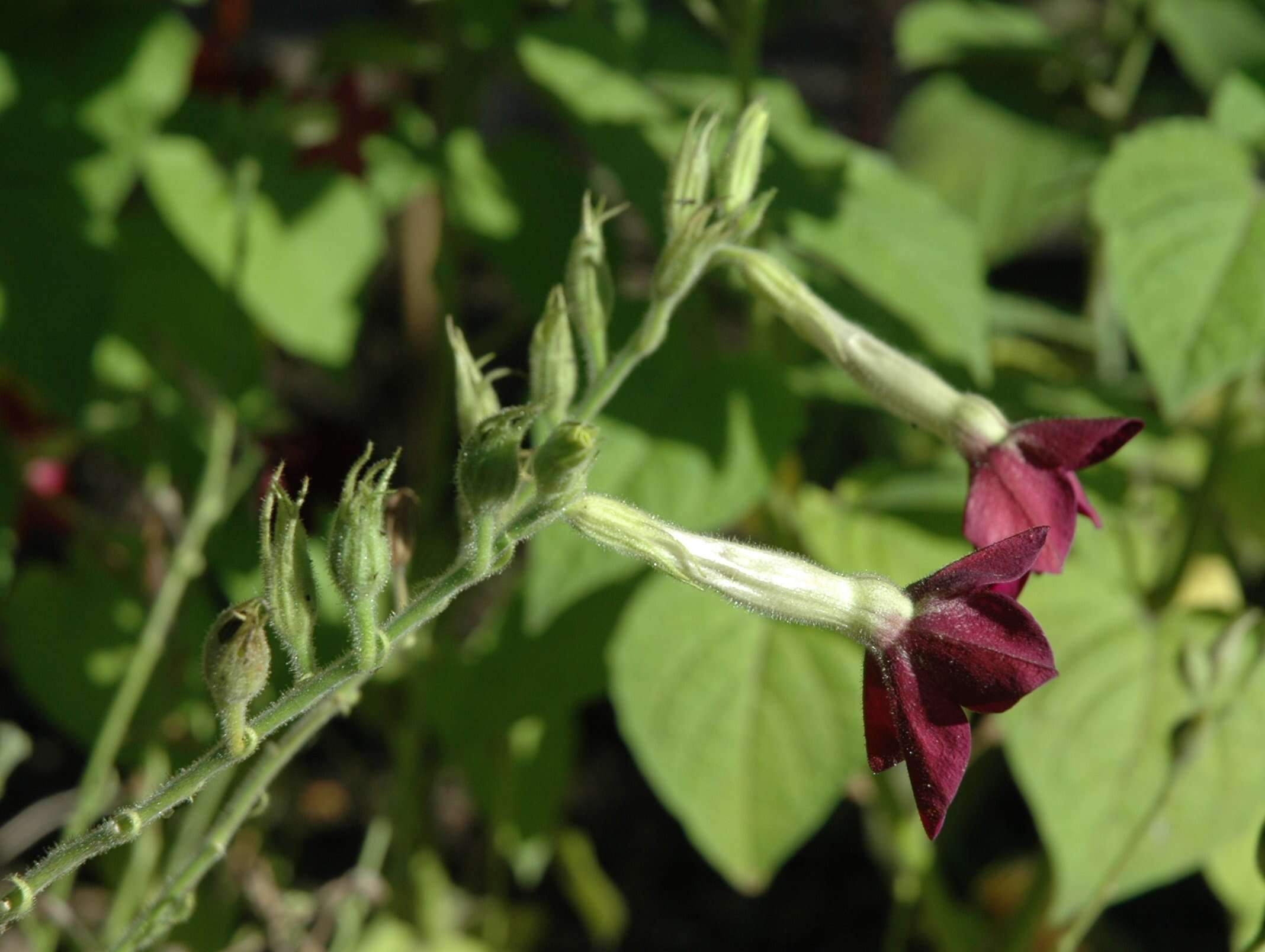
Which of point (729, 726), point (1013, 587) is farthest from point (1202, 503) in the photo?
point (1013, 587)

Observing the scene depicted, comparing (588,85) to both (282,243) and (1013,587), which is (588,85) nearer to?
(282,243)

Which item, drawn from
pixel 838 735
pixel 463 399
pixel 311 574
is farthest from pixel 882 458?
pixel 311 574

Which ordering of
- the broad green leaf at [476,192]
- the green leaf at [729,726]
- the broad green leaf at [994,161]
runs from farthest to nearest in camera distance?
the broad green leaf at [994,161] → the broad green leaf at [476,192] → the green leaf at [729,726]

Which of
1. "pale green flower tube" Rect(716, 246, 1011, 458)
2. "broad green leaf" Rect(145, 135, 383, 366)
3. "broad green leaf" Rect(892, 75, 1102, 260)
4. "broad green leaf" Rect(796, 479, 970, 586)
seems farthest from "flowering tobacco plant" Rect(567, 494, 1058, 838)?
"broad green leaf" Rect(892, 75, 1102, 260)

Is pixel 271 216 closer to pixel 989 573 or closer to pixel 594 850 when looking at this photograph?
pixel 989 573

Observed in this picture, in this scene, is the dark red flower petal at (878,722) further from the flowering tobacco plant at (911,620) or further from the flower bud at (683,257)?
the flower bud at (683,257)

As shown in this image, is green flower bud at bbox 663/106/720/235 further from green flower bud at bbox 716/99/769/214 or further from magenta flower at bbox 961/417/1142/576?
magenta flower at bbox 961/417/1142/576

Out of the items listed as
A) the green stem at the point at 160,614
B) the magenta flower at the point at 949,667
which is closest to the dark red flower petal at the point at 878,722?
the magenta flower at the point at 949,667
